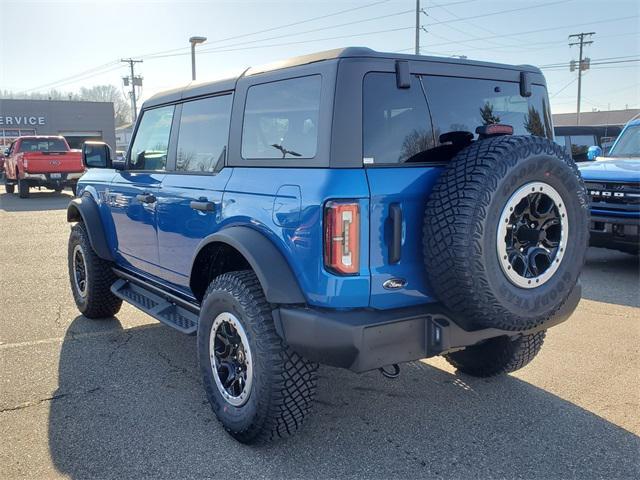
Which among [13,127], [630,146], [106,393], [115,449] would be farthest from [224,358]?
[13,127]

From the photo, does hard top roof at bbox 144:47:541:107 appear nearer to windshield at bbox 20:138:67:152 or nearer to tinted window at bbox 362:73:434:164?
tinted window at bbox 362:73:434:164

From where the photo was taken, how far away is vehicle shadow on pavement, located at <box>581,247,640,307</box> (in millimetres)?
5867

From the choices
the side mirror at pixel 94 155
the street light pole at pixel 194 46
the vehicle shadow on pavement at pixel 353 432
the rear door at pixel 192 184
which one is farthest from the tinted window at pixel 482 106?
the street light pole at pixel 194 46

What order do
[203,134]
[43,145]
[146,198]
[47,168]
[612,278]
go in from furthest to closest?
[43,145], [47,168], [612,278], [146,198], [203,134]

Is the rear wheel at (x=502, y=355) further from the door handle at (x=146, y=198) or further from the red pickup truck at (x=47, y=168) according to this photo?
the red pickup truck at (x=47, y=168)

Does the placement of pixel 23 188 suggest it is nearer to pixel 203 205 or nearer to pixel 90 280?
pixel 90 280

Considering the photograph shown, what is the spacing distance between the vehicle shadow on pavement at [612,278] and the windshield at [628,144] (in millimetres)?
1480

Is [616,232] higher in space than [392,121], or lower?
lower

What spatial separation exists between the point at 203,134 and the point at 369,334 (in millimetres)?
1864

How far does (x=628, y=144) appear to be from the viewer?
25.9 feet

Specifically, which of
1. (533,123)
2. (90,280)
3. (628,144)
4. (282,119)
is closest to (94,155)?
(90,280)

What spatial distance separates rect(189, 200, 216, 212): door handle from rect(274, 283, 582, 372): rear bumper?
0.84 meters

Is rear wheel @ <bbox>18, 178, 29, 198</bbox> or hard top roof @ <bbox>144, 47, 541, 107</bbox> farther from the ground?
hard top roof @ <bbox>144, 47, 541, 107</bbox>

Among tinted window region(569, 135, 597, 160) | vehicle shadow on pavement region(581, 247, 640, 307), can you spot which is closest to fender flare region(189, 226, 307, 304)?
vehicle shadow on pavement region(581, 247, 640, 307)
